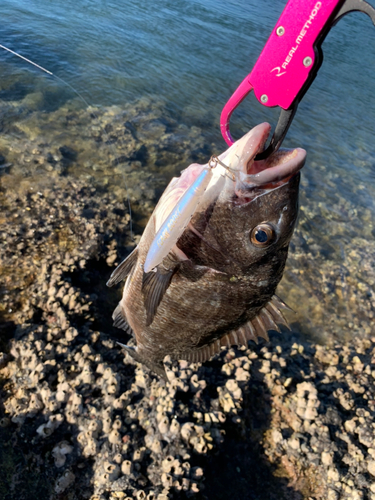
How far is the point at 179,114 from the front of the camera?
30.2ft

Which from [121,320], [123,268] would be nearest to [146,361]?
[121,320]

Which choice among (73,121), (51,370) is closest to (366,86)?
(73,121)

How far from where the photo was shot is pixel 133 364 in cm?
344

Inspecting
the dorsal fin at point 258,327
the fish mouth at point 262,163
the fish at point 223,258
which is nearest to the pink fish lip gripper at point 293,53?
the fish mouth at point 262,163

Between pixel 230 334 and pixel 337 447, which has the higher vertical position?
pixel 230 334

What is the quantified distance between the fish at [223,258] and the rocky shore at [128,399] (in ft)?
2.74

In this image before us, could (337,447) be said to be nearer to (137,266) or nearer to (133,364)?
(133,364)

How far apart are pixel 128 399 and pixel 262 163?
2380 mm

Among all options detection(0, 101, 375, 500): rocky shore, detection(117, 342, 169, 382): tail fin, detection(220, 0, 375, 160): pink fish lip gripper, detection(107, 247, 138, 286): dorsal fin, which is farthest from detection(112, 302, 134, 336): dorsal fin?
detection(220, 0, 375, 160): pink fish lip gripper

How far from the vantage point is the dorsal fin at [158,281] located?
2.08m

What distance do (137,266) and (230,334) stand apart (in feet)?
2.80

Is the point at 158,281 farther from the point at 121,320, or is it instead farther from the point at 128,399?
the point at 128,399

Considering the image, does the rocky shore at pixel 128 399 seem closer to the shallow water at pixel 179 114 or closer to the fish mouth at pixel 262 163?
the shallow water at pixel 179 114

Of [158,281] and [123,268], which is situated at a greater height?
[158,281]
